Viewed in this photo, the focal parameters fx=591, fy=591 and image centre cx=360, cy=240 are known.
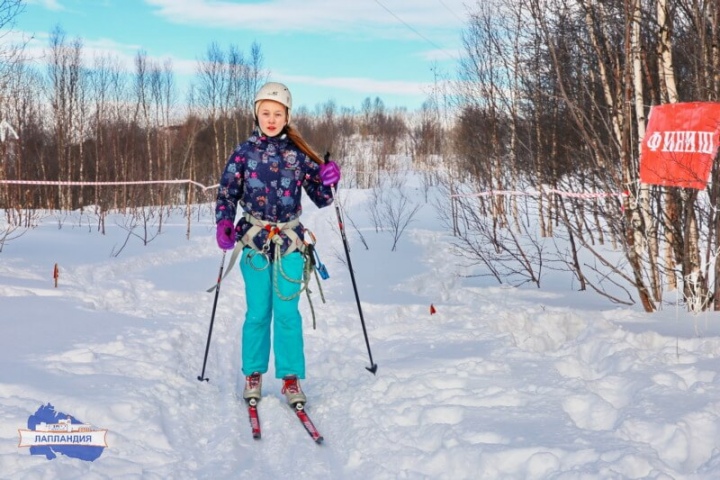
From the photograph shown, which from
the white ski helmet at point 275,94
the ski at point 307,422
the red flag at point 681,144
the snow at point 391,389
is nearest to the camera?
the snow at point 391,389

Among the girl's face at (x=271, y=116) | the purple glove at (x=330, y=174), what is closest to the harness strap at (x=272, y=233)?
the purple glove at (x=330, y=174)

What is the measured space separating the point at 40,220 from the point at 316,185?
10.1m

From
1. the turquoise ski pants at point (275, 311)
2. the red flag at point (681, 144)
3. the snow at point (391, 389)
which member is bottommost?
the snow at point (391, 389)

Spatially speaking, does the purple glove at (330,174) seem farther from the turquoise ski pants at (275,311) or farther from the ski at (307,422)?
the ski at (307,422)

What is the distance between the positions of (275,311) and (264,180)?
86 cm

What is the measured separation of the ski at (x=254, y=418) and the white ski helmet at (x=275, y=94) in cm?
187

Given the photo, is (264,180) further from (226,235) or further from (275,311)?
(275,311)

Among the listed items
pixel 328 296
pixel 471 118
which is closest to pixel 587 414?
pixel 328 296

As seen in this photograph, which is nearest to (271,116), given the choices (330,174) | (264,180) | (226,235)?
(264,180)

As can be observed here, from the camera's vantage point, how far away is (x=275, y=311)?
3.89 m

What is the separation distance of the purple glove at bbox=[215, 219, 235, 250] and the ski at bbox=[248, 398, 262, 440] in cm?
99

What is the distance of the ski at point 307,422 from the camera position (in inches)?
128

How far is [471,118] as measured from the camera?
624 inches

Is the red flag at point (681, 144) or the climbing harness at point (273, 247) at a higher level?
the red flag at point (681, 144)
